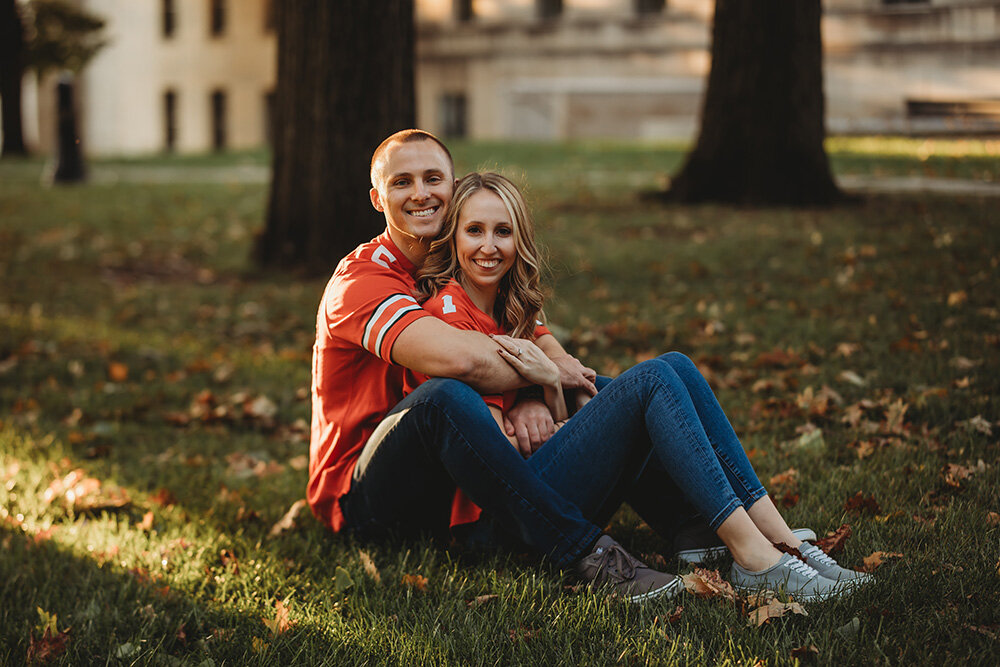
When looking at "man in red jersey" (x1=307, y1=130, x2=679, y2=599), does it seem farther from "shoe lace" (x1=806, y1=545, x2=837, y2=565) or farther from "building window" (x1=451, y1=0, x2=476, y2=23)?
"building window" (x1=451, y1=0, x2=476, y2=23)

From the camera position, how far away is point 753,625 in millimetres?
2783

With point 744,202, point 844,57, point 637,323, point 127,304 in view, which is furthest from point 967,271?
point 844,57

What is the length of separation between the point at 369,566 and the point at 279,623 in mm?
424

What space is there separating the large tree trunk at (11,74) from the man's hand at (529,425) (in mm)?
20938

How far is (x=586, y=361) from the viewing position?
606 cm

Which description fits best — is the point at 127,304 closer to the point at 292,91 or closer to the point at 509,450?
the point at 292,91

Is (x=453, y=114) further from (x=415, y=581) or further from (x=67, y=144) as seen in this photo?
(x=415, y=581)

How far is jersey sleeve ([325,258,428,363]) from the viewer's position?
3.13m

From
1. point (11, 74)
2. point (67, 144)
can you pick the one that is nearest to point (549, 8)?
point (11, 74)

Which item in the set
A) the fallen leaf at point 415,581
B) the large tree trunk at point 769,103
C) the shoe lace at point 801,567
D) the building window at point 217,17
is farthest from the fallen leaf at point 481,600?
the building window at point 217,17

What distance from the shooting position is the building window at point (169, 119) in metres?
35.3

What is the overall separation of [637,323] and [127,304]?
4277 mm

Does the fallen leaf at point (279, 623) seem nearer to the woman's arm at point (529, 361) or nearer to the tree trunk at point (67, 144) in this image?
the woman's arm at point (529, 361)

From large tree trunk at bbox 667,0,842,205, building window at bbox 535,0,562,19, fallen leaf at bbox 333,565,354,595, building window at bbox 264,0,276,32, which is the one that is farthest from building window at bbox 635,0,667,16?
fallen leaf at bbox 333,565,354,595
